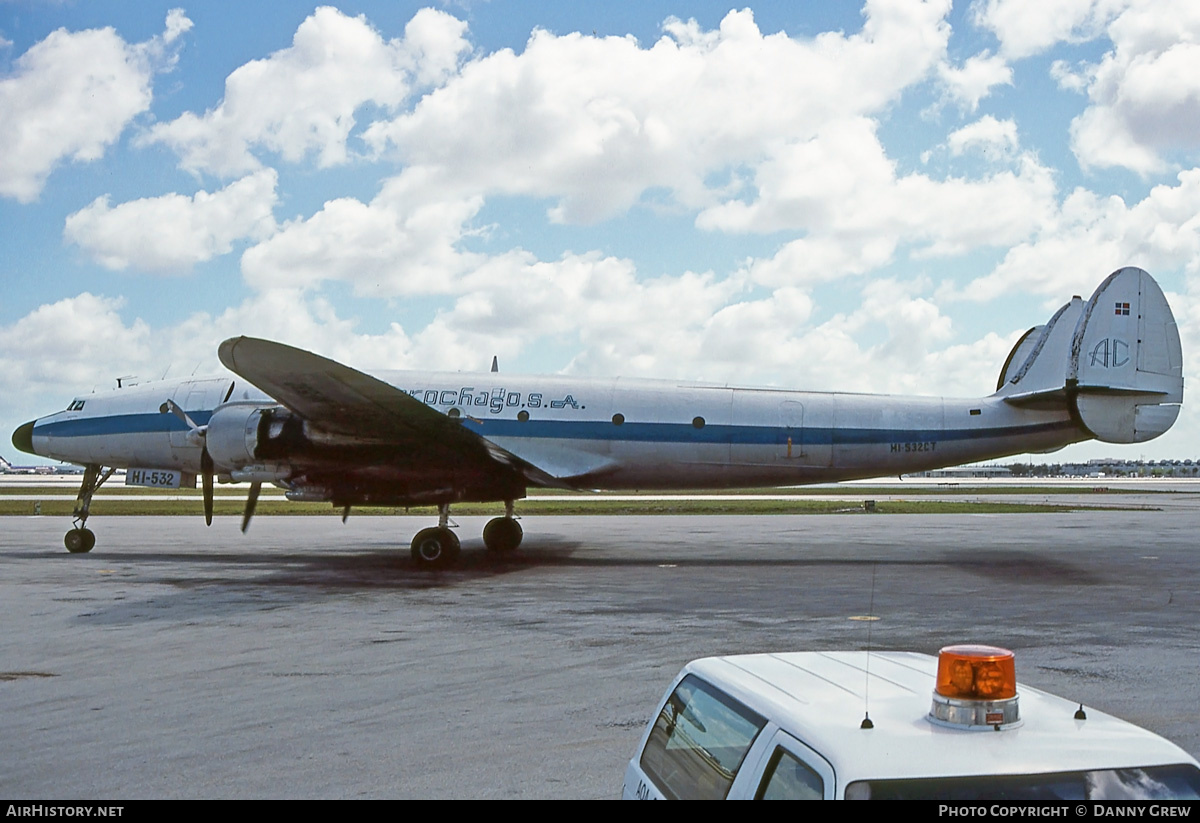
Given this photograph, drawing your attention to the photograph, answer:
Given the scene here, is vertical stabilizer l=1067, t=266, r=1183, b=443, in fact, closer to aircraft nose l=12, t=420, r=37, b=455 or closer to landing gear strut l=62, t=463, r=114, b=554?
landing gear strut l=62, t=463, r=114, b=554

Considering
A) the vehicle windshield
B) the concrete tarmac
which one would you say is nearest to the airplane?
the concrete tarmac

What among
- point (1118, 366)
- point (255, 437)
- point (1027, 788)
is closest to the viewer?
point (1027, 788)

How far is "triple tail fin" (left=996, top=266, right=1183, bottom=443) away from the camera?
20.5m

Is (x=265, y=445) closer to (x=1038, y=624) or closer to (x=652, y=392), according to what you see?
(x=652, y=392)

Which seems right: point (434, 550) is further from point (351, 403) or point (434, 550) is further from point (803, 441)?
point (803, 441)

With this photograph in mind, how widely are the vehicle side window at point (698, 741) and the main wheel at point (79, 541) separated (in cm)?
2121

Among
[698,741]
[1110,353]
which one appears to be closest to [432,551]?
[1110,353]

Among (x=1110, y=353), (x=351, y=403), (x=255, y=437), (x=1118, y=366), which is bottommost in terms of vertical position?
(x=255, y=437)

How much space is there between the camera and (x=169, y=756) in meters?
6.85

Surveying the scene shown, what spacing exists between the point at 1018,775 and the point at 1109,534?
29.0 meters

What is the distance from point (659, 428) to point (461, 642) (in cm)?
1090

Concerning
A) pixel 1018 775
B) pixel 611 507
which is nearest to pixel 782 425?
pixel 1018 775

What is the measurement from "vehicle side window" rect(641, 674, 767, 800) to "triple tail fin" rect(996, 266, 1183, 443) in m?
19.1

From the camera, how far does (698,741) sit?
394 centimetres
